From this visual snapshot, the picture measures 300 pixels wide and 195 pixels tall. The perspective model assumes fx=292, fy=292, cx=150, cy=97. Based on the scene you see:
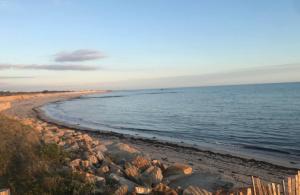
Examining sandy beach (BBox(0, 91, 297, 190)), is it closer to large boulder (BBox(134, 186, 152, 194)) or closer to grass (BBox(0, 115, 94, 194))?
large boulder (BBox(134, 186, 152, 194))

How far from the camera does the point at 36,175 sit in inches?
289

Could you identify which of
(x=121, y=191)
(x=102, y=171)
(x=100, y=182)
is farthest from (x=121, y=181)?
(x=102, y=171)

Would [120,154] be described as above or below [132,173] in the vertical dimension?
below

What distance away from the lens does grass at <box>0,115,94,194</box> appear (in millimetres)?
6539

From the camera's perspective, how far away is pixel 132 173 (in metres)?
8.48

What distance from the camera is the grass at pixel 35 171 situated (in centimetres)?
654

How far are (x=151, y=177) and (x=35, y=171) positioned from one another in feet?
10.2

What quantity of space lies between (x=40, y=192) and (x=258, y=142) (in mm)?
14440

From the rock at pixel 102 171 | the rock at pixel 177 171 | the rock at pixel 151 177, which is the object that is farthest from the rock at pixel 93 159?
the rock at pixel 177 171

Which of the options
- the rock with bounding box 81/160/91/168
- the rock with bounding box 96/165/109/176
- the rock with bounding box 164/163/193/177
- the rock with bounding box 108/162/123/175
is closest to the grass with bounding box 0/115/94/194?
the rock with bounding box 81/160/91/168

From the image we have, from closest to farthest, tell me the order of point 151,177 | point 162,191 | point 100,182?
point 162,191, point 100,182, point 151,177

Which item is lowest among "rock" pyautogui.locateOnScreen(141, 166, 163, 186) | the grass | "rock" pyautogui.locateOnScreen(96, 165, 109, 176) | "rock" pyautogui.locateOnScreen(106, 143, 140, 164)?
"rock" pyautogui.locateOnScreen(106, 143, 140, 164)

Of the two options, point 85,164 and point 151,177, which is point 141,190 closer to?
point 151,177

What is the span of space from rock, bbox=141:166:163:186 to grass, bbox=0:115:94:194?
5.86 ft
